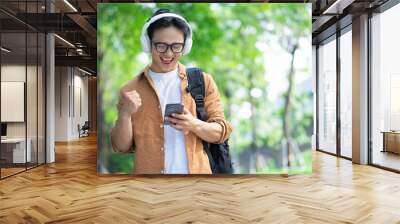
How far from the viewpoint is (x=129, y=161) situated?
20.5ft

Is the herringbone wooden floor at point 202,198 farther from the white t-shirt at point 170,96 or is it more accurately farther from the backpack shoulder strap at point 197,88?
the backpack shoulder strap at point 197,88

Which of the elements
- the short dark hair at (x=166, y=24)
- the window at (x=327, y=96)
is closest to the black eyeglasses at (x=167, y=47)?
the short dark hair at (x=166, y=24)

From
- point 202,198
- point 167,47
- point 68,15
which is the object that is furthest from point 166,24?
point 68,15

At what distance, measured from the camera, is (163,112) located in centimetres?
609

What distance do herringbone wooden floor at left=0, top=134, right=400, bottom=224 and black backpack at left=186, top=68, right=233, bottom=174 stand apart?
8.8 inches

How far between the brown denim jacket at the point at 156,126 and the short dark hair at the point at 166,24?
515mm

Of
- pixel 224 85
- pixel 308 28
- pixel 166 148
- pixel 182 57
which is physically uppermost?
pixel 308 28

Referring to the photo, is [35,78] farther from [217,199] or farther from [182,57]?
[217,199]

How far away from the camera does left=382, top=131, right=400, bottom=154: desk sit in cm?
712

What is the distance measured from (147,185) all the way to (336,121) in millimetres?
5908

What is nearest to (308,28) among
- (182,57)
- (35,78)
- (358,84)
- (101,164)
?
(182,57)

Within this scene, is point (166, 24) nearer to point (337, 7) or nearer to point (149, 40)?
point (149, 40)

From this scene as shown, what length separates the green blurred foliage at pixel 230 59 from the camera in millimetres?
6219

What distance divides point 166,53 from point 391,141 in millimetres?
4405
